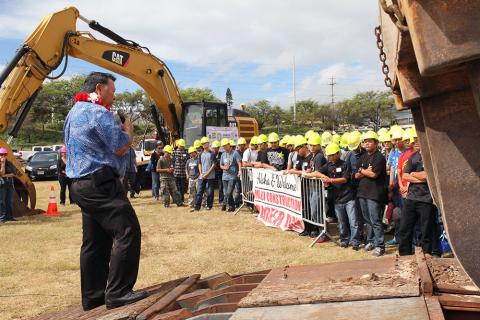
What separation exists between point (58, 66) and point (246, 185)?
578 centimetres

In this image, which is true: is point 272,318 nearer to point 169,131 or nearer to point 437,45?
point 437,45

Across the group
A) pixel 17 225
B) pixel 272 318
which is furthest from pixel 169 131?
pixel 272 318

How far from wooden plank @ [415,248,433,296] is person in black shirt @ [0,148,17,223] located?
1004 cm

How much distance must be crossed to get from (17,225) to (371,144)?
8143mm

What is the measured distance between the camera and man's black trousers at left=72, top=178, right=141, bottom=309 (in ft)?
Result: 11.2

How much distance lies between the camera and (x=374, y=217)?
24.2 ft

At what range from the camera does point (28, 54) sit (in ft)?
36.7

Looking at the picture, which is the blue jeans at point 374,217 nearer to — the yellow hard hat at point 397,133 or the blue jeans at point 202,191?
the yellow hard hat at point 397,133

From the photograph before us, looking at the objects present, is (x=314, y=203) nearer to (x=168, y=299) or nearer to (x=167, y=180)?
(x=168, y=299)

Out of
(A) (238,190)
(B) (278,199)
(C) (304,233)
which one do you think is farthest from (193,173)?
(C) (304,233)

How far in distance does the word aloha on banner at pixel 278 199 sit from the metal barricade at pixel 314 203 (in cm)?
10

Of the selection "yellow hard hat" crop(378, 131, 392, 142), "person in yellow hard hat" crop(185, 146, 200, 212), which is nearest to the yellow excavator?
"person in yellow hard hat" crop(185, 146, 200, 212)

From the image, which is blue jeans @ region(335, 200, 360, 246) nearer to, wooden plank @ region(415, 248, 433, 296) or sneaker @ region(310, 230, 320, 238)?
Answer: sneaker @ region(310, 230, 320, 238)

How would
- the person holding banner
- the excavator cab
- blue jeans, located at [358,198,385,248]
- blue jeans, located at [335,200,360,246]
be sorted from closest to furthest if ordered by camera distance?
blue jeans, located at [358,198,385,248] → blue jeans, located at [335,200,360,246] → the person holding banner → the excavator cab
